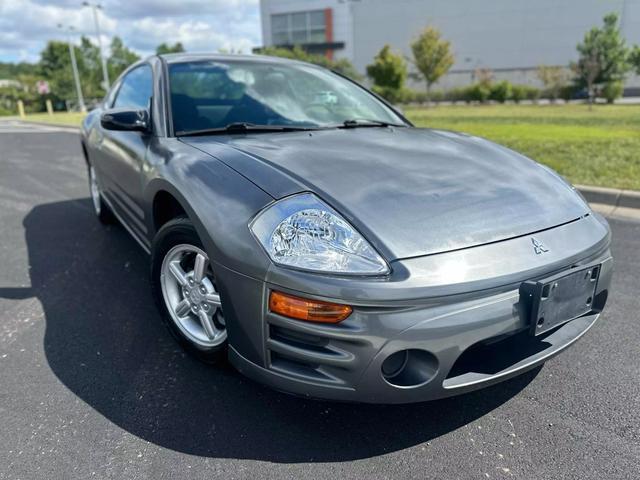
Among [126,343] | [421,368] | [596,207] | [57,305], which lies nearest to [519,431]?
[421,368]

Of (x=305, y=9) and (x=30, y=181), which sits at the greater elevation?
(x=305, y=9)

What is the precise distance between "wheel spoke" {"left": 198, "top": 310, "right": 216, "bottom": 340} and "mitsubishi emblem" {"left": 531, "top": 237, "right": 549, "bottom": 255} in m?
1.35

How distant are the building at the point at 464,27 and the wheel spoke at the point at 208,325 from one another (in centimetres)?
5085

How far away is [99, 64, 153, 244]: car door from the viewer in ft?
8.96

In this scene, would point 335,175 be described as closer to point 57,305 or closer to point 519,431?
point 519,431

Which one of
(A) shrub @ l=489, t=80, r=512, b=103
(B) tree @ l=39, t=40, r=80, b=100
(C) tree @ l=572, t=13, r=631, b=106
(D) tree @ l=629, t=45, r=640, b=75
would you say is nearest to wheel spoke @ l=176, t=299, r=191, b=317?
(A) shrub @ l=489, t=80, r=512, b=103

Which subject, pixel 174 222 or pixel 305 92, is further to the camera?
pixel 305 92

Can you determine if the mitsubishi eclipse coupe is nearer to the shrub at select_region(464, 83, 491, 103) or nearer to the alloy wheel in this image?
the alloy wheel

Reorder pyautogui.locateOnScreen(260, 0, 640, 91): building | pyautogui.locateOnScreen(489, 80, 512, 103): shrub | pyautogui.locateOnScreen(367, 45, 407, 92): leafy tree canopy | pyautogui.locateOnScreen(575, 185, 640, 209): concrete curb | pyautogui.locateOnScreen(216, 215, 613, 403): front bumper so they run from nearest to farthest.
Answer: pyautogui.locateOnScreen(216, 215, 613, 403): front bumper
pyautogui.locateOnScreen(575, 185, 640, 209): concrete curb
pyautogui.locateOnScreen(489, 80, 512, 103): shrub
pyautogui.locateOnScreen(367, 45, 407, 92): leafy tree canopy
pyautogui.locateOnScreen(260, 0, 640, 91): building

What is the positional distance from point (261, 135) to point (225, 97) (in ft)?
1.98

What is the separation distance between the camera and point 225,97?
287cm

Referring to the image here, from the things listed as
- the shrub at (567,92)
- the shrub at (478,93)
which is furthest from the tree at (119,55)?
the shrub at (567,92)

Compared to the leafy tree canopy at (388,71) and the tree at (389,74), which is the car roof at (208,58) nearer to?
the tree at (389,74)

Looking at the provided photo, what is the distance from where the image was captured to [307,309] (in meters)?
1.52
